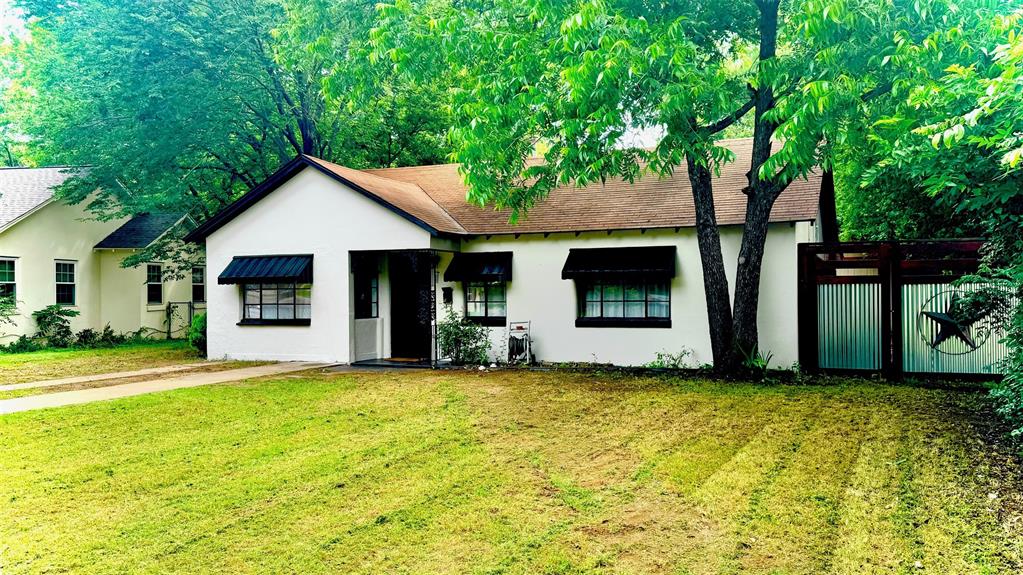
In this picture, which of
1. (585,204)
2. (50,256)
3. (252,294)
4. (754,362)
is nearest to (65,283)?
(50,256)

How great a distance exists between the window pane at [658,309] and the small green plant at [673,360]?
30.1 inches

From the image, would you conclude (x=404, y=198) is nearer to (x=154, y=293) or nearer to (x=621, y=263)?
(x=621, y=263)

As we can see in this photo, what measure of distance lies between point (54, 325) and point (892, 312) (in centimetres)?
2130

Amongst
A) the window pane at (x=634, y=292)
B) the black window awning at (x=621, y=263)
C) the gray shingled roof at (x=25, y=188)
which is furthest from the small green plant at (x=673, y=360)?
the gray shingled roof at (x=25, y=188)

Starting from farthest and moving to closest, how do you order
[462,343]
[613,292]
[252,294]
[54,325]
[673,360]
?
[54,325] → [252,294] → [462,343] → [613,292] → [673,360]

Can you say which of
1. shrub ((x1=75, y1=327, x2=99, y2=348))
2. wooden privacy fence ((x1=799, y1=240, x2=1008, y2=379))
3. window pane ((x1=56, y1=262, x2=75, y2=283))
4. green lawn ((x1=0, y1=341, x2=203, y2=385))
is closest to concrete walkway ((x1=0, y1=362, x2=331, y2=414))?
green lawn ((x1=0, y1=341, x2=203, y2=385))

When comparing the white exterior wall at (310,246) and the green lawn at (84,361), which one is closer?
the green lawn at (84,361)

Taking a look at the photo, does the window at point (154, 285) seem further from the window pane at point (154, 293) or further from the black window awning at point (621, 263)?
the black window awning at point (621, 263)

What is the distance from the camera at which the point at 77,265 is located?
69.2 feet

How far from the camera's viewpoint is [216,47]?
1833 cm

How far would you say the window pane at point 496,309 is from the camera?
14781 mm

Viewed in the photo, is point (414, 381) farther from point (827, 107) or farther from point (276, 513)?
point (827, 107)

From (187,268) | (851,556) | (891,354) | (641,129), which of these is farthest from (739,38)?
(187,268)

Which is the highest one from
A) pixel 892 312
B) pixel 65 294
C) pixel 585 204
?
pixel 585 204
